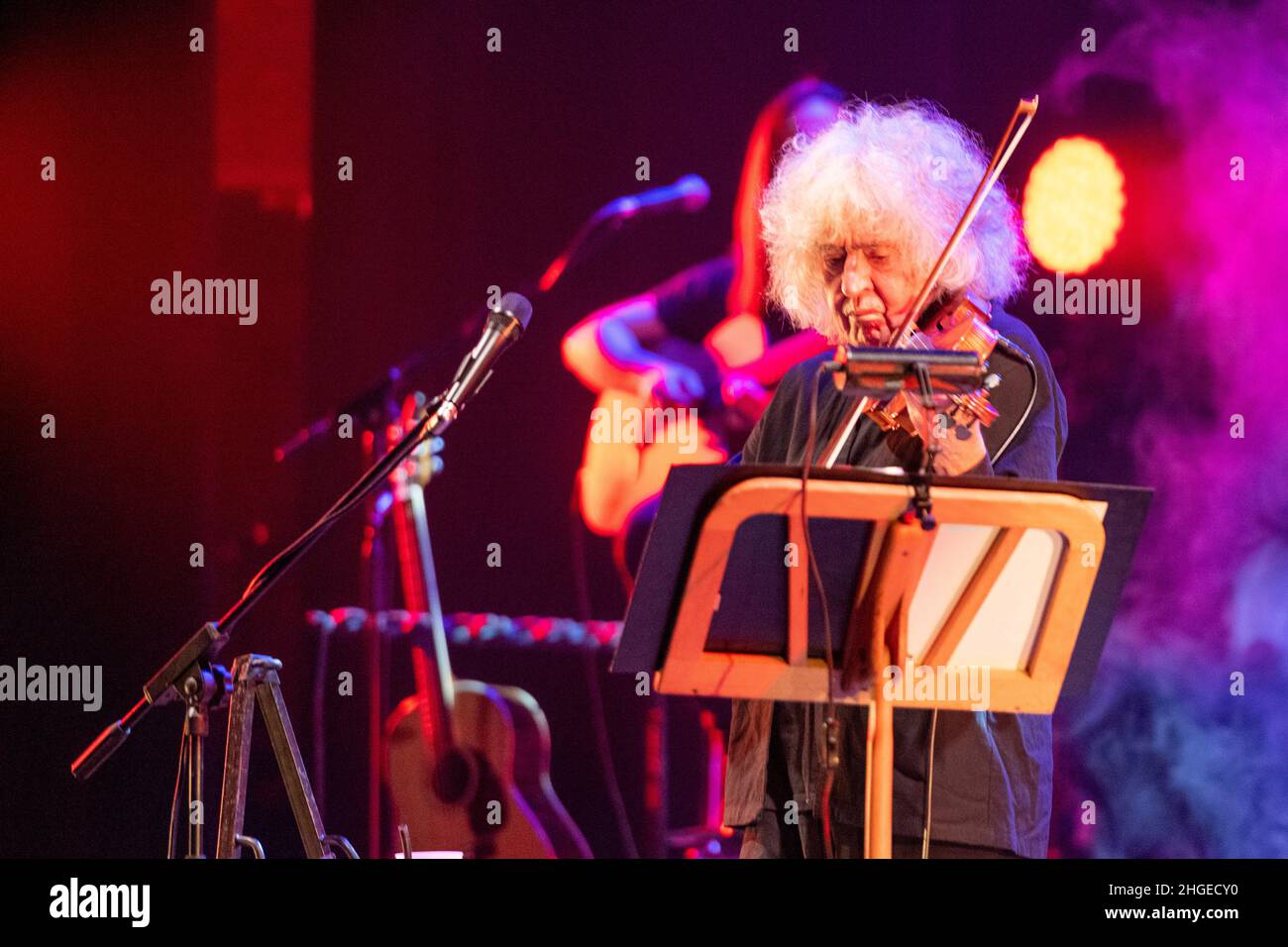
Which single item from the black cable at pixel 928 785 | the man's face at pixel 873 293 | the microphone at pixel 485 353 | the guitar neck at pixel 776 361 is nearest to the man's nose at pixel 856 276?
the man's face at pixel 873 293

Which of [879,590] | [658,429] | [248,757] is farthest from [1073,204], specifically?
[248,757]

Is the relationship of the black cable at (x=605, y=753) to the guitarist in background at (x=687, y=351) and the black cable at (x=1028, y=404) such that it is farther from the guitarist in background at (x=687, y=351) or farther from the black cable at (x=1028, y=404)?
the black cable at (x=1028, y=404)

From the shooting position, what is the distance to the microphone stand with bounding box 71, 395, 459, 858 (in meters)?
2.01

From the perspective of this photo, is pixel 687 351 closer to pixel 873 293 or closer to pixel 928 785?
pixel 873 293

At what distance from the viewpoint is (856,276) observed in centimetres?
238

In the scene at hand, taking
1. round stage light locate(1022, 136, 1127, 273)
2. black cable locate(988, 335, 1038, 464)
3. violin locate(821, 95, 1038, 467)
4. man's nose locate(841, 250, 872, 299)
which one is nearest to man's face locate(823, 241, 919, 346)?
man's nose locate(841, 250, 872, 299)

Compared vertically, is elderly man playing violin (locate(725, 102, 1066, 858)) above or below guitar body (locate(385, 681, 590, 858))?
above

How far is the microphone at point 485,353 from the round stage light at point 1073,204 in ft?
5.73

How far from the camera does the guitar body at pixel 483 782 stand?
339 centimetres

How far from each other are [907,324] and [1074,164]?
1864 millimetres

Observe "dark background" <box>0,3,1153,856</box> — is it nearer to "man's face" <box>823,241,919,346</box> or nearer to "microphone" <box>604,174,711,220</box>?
"microphone" <box>604,174,711,220</box>

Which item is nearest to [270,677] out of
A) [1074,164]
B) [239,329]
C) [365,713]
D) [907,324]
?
[907,324]

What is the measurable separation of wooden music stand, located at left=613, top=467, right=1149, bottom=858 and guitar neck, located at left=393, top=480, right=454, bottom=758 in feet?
5.94
